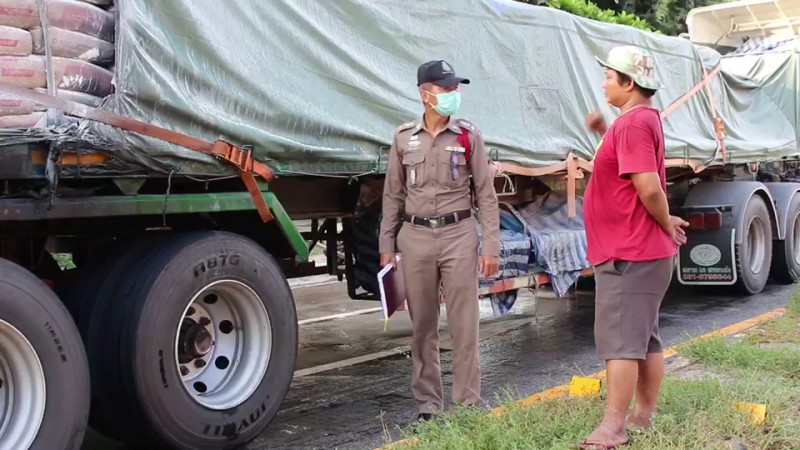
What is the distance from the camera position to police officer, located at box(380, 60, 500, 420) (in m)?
4.44

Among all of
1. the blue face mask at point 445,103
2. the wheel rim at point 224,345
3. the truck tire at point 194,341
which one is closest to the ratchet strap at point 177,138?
the truck tire at point 194,341

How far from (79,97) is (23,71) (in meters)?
0.26

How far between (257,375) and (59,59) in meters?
1.79

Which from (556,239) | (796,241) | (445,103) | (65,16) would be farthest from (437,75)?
(796,241)

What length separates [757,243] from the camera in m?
9.39

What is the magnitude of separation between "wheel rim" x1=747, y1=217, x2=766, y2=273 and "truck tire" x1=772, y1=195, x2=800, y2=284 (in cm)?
44

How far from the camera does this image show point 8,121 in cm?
357

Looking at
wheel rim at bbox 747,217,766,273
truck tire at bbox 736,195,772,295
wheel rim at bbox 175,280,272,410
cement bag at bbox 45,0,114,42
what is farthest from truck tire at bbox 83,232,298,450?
wheel rim at bbox 747,217,766,273

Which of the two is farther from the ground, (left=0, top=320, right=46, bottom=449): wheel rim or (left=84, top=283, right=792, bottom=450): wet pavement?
(left=0, top=320, right=46, bottom=449): wheel rim

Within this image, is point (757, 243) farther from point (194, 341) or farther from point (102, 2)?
point (102, 2)

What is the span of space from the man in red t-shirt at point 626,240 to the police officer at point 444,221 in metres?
0.80

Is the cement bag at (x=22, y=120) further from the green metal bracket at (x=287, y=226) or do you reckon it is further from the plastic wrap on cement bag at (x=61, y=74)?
the green metal bracket at (x=287, y=226)

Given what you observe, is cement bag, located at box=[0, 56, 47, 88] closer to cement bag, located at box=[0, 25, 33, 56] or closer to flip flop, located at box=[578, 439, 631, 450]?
cement bag, located at box=[0, 25, 33, 56]

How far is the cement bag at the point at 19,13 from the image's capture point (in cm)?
359
